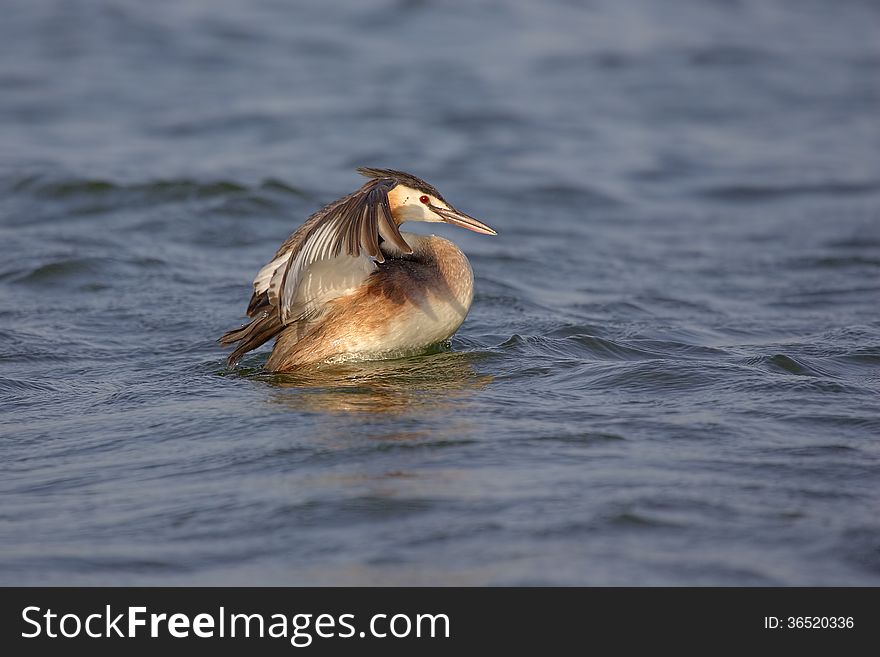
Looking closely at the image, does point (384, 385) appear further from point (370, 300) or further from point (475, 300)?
point (475, 300)

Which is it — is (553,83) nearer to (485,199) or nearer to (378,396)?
(485,199)

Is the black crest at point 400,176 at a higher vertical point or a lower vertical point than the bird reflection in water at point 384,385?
higher

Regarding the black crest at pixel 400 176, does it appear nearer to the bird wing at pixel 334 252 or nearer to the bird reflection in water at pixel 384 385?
the bird wing at pixel 334 252

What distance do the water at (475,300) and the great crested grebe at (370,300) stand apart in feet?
0.64

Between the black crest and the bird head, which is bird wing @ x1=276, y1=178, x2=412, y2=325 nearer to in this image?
the black crest

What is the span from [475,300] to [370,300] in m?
2.27

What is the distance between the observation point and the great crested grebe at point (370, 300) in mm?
7215

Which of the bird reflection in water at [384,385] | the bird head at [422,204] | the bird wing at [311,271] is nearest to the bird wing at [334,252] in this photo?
the bird wing at [311,271]

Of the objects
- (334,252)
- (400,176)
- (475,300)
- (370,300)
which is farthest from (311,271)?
(475,300)

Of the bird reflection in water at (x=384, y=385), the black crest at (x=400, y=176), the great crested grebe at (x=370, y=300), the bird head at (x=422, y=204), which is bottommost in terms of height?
the bird reflection in water at (x=384, y=385)

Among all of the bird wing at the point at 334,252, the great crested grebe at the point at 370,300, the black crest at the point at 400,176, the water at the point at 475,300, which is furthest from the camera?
the great crested grebe at the point at 370,300

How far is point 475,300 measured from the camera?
9.41 metres

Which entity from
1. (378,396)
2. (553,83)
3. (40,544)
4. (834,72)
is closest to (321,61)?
(553,83)

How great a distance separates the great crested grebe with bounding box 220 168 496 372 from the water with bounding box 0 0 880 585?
0.20 meters
